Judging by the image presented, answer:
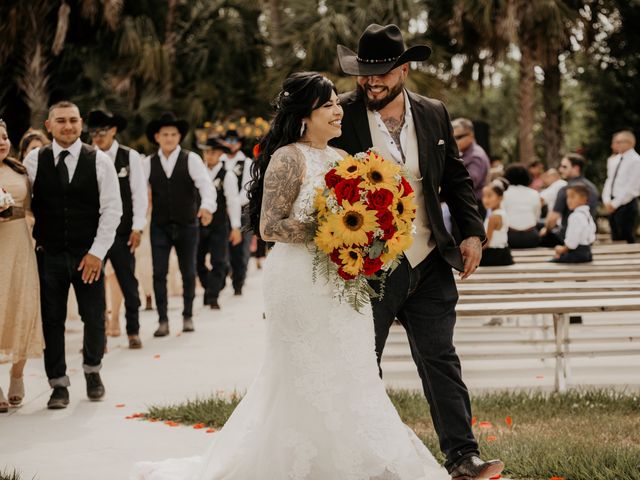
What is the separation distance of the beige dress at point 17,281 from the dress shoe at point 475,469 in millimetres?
3407

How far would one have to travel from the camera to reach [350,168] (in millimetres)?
4465

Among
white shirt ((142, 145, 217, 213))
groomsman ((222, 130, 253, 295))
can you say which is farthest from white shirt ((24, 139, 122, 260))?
groomsman ((222, 130, 253, 295))

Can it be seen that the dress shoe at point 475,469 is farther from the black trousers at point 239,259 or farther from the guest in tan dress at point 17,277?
the black trousers at point 239,259

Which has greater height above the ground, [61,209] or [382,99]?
[382,99]

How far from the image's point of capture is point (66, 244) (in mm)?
7055

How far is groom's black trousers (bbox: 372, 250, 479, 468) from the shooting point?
493cm

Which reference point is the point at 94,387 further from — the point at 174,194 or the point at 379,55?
the point at 174,194

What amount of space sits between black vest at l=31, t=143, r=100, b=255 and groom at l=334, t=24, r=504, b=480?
8.75 feet

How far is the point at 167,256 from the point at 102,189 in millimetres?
3587

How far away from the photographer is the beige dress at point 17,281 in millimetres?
6930

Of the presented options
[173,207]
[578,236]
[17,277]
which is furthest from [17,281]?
[578,236]

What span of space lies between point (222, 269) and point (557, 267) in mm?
4604

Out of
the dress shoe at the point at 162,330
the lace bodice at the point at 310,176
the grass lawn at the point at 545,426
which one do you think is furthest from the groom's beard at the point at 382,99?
the dress shoe at the point at 162,330

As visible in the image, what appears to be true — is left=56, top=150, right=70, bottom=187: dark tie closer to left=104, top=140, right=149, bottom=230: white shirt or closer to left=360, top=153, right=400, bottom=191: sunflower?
left=104, top=140, right=149, bottom=230: white shirt
